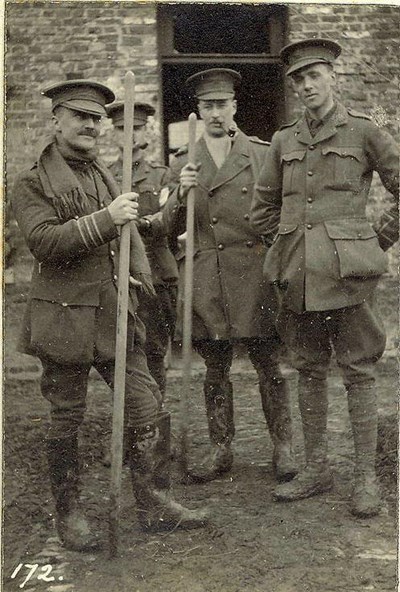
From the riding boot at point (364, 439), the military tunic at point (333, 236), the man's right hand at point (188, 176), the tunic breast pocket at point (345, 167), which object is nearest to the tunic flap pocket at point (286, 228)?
the military tunic at point (333, 236)

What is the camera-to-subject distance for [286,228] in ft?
11.2

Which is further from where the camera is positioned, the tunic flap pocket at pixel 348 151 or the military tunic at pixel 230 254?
the military tunic at pixel 230 254

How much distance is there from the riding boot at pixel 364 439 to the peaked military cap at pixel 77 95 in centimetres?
162

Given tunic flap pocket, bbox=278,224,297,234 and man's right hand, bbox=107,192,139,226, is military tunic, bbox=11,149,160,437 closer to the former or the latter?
man's right hand, bbox=107,192,139,226

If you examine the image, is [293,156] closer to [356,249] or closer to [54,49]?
[356,249]

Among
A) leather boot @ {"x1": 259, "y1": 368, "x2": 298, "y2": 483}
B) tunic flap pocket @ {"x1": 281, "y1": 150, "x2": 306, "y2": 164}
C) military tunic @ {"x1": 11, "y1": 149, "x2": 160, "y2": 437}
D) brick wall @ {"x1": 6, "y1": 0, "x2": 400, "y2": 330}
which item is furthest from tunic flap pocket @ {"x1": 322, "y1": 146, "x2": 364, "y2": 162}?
leather boot @ {"x1": 259, "y1": 368, "x2": 298, "y2": 483}

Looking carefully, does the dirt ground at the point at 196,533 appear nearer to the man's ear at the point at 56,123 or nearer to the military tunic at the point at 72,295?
the military tunic at the point at 72,295

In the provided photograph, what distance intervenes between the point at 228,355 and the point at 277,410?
352 millimetres

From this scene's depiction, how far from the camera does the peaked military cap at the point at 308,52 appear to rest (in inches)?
130

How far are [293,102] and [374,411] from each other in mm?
1446

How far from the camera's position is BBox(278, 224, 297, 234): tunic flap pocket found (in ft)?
11.1

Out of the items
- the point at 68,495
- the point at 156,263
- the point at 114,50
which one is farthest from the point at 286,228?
the point at 68,495

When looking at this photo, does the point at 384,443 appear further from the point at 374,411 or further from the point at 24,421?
the point at 24,421

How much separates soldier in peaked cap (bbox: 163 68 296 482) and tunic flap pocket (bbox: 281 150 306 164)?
9.4 inches
